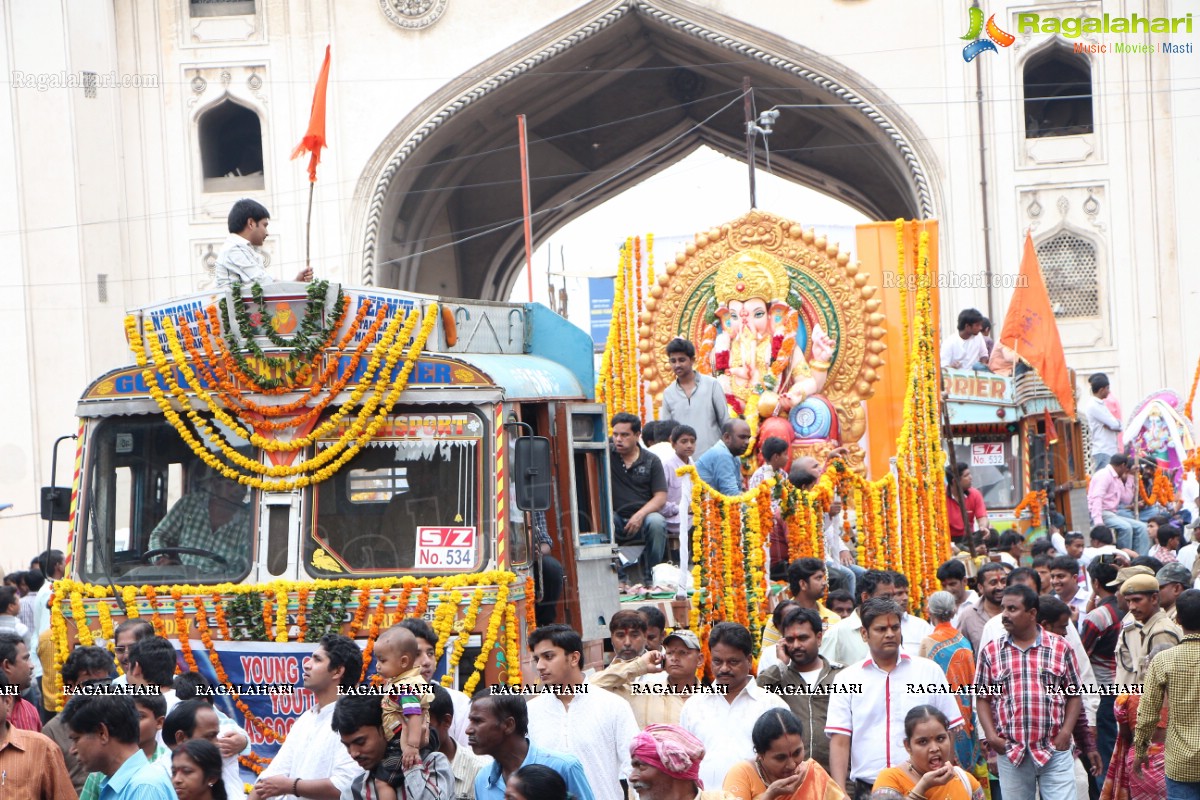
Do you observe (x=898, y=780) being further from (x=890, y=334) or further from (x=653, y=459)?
(x=890, y=334)

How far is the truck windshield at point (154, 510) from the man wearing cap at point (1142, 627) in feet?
13.6

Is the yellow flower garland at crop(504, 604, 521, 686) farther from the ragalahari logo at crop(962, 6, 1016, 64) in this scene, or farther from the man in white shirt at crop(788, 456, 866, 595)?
the ragalahari logo at crop(962, 6, 1016, 64)

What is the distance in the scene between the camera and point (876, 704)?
6160 mm

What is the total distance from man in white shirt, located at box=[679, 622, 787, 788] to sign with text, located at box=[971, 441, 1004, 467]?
10.9m

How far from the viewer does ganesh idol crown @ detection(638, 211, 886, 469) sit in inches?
527

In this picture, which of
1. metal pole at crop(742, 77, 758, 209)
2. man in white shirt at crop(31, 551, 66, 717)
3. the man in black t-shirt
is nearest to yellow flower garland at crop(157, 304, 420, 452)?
the man in black t-shirt

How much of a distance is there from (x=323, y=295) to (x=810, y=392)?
6038 mm

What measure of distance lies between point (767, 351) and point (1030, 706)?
6.72 meters

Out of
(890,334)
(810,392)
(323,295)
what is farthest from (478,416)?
(890,334)

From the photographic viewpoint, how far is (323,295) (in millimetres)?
8164

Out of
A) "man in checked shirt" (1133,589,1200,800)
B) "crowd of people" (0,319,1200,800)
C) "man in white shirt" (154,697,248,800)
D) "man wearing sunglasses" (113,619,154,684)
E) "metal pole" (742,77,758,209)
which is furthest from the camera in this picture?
"metal pole" (742,77,758,209)

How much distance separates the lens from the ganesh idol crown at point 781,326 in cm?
1338

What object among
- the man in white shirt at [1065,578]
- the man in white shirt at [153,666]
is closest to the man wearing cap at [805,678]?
the man in white shirt at [153,666]

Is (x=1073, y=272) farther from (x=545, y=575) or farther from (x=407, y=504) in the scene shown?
(x=407, y=504)
